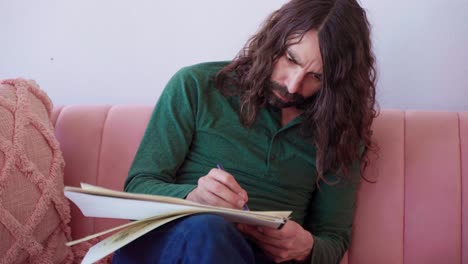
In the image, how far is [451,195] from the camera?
49.0 inches

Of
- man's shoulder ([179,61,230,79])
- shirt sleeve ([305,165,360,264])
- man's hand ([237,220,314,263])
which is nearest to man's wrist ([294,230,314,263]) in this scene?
man's hand ([237,220,314,263])

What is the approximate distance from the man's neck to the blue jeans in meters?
0.46

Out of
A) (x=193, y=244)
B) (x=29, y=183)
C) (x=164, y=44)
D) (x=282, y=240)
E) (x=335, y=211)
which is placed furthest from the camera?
(x=164, y=44)

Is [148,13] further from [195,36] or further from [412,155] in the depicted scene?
[412,155]

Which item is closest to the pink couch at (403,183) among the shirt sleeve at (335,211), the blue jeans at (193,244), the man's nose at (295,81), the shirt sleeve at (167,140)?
the shirt sleeve at (335,211)

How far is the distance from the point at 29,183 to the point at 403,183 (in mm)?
908

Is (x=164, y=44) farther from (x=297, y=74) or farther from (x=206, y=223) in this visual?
(x=206, y=223)

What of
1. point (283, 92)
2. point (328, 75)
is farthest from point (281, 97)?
point (328, 75)

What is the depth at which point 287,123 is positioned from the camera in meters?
1.20

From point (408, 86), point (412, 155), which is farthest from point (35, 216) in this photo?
point (408, 86)

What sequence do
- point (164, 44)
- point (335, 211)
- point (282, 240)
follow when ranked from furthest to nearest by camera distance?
point (164, 44), point (335, 211), point (282, 240)

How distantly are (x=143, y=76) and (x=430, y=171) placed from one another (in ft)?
2.93

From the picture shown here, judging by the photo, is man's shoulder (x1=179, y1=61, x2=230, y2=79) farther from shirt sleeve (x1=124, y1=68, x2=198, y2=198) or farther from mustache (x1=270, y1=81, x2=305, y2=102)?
mustache (x1=270, y1=81, x2=305, y2=102)

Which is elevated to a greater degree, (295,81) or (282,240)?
(295,81)
